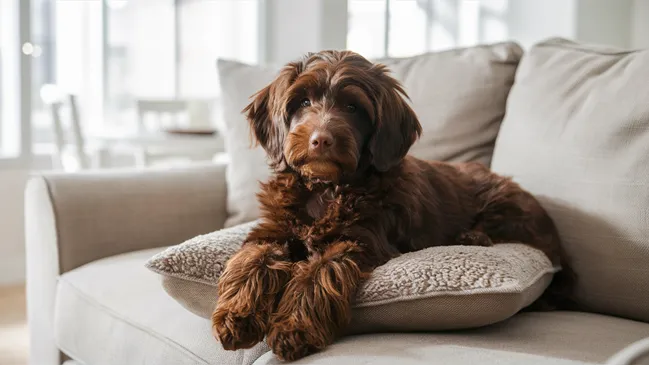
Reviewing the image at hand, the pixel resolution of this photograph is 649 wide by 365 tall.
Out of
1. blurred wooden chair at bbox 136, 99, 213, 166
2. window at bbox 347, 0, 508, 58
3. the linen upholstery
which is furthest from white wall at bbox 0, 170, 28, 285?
the linen upholstery

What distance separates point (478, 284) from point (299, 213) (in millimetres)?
456

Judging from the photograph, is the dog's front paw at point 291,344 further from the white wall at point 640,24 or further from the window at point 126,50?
the white wall at point 640,24

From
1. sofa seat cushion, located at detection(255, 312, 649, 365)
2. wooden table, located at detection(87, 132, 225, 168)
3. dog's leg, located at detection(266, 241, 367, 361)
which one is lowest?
sofa seat cushion, located at detection(255, 312, 649, 365)

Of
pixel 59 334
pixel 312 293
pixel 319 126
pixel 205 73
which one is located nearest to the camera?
pixel 312 293

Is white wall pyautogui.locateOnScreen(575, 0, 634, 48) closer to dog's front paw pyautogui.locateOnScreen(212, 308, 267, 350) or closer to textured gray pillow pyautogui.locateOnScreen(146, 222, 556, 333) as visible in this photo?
textured gray pillow pyautogui.locateOnScreen(146, 222, 556, 333)

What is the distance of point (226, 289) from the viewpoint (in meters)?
1.64

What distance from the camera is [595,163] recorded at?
201 cm

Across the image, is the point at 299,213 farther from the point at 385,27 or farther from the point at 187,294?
the point at 385,27

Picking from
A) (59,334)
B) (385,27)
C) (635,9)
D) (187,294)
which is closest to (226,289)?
(187,294)

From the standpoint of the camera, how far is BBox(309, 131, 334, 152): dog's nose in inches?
64.1

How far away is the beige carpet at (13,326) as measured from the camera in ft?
11.0

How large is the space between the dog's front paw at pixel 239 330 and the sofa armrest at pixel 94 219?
1.03m

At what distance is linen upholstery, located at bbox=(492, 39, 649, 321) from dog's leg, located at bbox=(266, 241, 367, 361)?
684 mm

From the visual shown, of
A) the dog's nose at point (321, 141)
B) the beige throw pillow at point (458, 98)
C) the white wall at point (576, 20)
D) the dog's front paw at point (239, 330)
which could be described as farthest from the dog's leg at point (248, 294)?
the white wall at point (576, 20)
